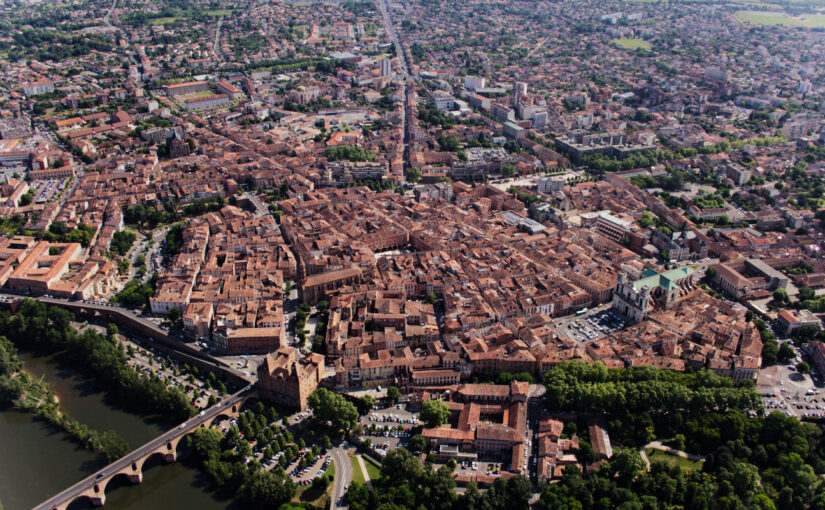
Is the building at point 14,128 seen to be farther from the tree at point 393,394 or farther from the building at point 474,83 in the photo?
the tree at point 393,394

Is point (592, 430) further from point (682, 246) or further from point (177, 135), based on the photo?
point (177, 135)

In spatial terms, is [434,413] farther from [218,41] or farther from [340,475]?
[218,41]

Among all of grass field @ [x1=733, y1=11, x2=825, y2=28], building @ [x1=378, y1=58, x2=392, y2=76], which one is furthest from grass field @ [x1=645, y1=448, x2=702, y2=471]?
grass field @ [x1=733, y1=11, x2=825, y2=28]

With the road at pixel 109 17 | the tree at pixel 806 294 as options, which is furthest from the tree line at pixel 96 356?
the road at pixel 109 17

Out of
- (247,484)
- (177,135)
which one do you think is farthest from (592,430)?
(177,135)

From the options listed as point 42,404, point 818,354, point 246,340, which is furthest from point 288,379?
point 818,354

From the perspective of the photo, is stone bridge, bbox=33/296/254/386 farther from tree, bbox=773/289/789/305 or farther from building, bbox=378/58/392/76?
building, bbox=378/58/392/76
